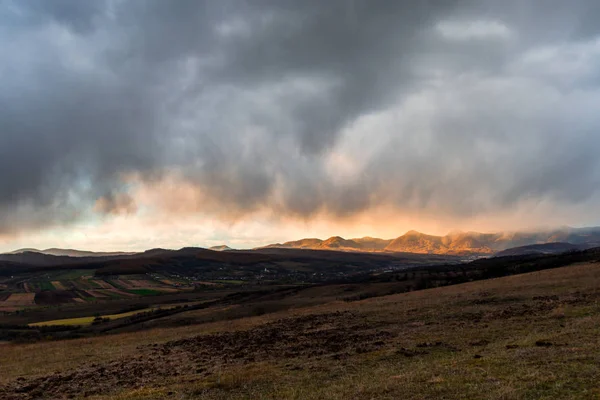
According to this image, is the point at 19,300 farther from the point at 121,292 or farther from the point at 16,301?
the point at 121,292

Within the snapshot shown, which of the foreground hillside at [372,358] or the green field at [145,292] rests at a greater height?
the foreground hillside at [372,358]

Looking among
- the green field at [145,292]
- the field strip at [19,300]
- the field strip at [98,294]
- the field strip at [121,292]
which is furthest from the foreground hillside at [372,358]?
the green field at [145,292]

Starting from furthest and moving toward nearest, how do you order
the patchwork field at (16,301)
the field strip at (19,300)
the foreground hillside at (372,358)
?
the field strip at (19,300), the patchwork field at (16,301), the foreground hillside at (372,358)

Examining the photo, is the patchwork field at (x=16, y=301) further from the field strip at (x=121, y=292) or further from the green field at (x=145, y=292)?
the green field at (x=145, y=292)

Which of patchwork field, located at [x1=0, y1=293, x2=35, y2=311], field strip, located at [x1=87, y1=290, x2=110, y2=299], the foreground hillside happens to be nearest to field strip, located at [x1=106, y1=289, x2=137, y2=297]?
field strip, located at [x1=87, y1=290, x2=110, y2=299]

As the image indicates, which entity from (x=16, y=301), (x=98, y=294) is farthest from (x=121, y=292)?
(x=16, y=301)

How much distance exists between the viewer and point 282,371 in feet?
77.4

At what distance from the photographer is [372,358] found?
24281mm

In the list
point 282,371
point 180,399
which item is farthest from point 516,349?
point 180,399

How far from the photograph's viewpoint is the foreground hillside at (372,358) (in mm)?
17109

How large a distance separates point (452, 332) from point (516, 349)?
8367 mm

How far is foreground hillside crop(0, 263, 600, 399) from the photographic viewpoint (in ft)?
56.1

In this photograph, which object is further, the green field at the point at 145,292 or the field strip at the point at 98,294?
the green field at the point at 145,292

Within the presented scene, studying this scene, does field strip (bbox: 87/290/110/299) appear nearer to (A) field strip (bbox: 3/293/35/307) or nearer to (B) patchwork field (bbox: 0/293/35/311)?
(B) patchwork field (bbox: 0/293/35/311)
